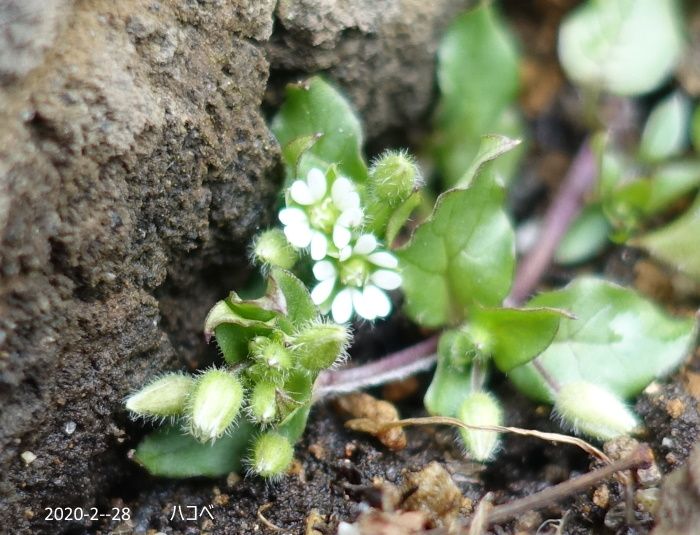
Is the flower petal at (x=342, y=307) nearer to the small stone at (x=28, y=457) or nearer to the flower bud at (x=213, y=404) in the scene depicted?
the flower bud at (x=213, y=404)

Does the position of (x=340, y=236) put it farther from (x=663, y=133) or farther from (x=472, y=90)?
(x=663, y=133)

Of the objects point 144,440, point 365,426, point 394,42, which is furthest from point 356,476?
point 394,42

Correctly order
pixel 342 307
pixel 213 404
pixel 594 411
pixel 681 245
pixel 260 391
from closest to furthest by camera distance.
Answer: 1. pixel 213 404
2. pixel 260 391
3. pixel 594 411
4. pixel 342 307
5. pixel 681 245

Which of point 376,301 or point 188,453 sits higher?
point 376,301

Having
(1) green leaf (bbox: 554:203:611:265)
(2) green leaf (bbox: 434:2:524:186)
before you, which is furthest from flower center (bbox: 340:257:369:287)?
(1) green leaf (bbox: 554:203:611:265)

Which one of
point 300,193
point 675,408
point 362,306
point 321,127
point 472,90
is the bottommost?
point 675,408

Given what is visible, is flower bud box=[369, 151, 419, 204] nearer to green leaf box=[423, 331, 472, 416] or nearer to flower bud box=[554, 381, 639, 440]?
green leaf box=[423, 331, 472, 416]

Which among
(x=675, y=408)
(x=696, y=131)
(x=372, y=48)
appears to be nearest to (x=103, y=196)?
(x=372, y=48)
